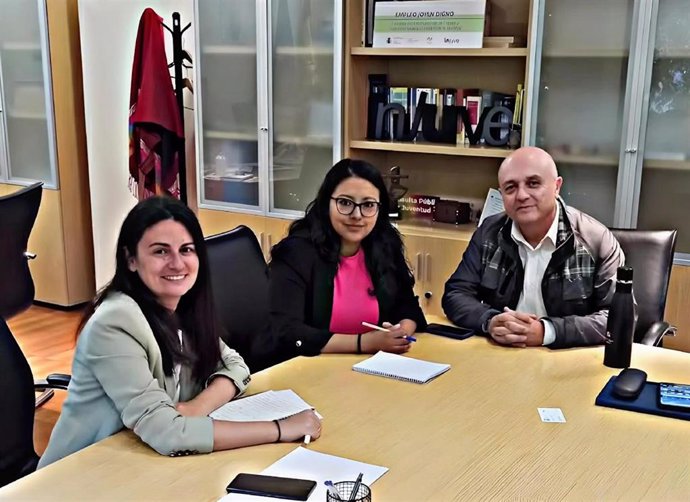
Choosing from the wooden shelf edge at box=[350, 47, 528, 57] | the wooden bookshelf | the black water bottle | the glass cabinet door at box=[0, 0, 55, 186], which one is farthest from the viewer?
the glass cabinet door at box=[0, 0, 55, 186]

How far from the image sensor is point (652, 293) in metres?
2.58

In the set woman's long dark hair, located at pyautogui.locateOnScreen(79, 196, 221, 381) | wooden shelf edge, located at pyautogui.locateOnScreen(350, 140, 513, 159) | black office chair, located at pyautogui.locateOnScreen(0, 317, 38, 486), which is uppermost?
wooden shelf edge, located at pyautogui.locateOnScreen(350, 140, 513, 159)

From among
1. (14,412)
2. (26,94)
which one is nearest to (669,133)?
(14,412)

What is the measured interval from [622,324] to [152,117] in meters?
3.07

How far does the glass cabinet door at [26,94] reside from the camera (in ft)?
15.3

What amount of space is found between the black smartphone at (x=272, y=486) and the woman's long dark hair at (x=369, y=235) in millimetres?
1049

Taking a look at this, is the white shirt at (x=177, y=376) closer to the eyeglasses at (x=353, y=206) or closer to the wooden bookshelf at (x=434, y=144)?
the eyeglasses at (x=353, y=206)

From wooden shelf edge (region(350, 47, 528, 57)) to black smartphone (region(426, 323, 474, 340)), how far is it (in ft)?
4.97

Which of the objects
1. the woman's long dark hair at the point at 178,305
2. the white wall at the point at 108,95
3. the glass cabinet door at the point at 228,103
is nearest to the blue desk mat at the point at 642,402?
the woman's long dark hair at the point at 178,305

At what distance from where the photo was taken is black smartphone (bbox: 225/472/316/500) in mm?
1299

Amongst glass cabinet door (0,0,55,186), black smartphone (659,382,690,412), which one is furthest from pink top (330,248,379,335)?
glass cabinet door (0,0,55,186)

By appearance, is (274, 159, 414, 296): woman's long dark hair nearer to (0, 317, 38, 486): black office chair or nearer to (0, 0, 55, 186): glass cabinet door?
(0, 317, 38, 486): black office chair

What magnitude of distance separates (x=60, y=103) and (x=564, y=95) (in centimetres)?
308

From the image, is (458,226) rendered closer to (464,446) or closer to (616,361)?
(616,361)
